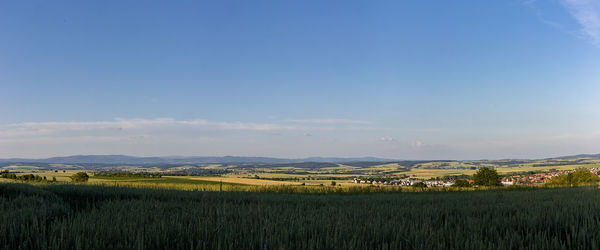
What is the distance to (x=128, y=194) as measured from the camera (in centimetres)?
1034

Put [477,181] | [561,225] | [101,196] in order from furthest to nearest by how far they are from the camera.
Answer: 1. [477,181]
2. [101,196]
3. [561,225]

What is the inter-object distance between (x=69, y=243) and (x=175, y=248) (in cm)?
99

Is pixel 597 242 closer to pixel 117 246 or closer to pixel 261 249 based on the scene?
pixel 261 249

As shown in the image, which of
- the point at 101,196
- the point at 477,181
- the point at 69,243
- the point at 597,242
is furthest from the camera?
the point at 477,181

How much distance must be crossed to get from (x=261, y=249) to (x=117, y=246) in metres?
1.31

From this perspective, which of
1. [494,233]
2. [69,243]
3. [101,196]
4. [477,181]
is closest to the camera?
[69,243]

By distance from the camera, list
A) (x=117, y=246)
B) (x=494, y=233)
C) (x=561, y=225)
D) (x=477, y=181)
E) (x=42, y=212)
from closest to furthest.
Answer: (x=117, y=246), (x=494, y=233), (x=561, y=225), (x=42, y=212), (x=477, y=181)

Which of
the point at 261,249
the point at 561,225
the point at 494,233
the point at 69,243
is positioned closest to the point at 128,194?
the point at 69,243

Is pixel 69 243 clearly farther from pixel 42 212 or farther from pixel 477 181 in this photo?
pixel 477 181

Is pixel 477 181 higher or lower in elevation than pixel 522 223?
lower

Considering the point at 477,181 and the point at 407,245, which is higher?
the point at 407,245

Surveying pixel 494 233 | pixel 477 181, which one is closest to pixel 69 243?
pixel 494 233

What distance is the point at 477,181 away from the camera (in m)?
49.7

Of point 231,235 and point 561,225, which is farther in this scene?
point 561,225
